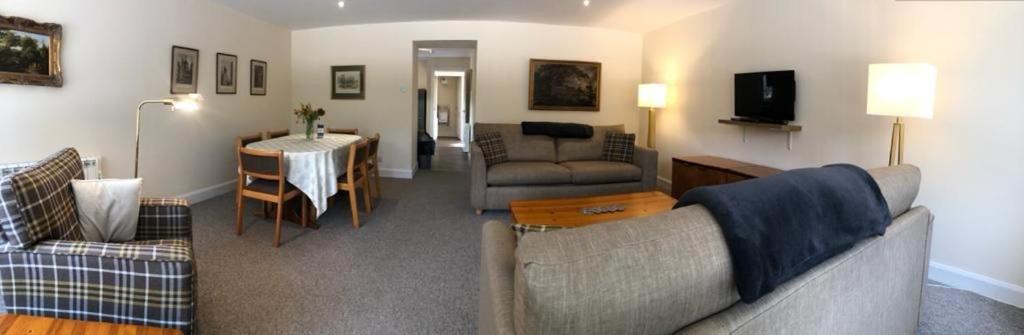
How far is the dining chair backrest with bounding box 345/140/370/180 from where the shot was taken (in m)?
3.20

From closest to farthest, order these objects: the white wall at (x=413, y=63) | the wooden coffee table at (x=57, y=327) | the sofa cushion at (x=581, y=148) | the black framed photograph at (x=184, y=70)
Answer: the wooden coffee table at (x=57, y=327) → the black framed photograph at (x=184, y=70) → the sofa cushion at (x=581, y=148) → the white wall at (x=413, y=63)

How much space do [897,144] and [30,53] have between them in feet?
16.3

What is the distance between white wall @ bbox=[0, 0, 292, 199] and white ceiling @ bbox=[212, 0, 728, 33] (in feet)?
1.37

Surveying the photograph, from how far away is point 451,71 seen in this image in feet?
31.0

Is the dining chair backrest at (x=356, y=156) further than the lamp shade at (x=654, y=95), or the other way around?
the lamp shade at (x=654, y=95)

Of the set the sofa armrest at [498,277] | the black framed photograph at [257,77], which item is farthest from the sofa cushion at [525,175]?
the black framed photograph at [257,77]

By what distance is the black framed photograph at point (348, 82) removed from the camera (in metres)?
5.37

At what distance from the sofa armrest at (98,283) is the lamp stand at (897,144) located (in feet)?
10.2

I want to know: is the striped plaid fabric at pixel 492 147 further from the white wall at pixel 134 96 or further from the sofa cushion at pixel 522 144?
the white wall at pixel 134 96

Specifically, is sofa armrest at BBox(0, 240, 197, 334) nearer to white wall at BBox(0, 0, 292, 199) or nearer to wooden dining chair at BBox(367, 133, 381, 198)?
white wall at BBox(0, 0, 292, 199)

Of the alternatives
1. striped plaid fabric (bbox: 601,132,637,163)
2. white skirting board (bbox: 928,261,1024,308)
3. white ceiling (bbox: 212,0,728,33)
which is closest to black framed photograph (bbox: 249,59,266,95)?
white ceiling (bbox: 212,0,728,33)

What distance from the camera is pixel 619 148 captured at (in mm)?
4293

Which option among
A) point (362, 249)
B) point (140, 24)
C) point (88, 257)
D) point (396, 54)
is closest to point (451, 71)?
point (396, 54)

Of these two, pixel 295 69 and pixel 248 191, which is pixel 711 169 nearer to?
pixel 248 191
